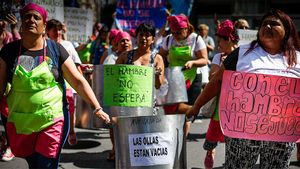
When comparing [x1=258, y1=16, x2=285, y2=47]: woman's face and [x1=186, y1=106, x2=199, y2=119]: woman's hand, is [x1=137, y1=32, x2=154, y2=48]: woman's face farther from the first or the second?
[x1=258, y1=16, x2=285, y2=47]: woman's face

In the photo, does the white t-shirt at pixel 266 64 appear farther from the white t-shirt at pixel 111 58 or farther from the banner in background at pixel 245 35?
the banner in background at pixel 245 35

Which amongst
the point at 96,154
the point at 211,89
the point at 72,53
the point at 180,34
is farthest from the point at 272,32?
the point at 96,154

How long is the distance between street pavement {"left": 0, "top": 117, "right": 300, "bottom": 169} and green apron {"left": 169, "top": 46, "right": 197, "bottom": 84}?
3.17 ft

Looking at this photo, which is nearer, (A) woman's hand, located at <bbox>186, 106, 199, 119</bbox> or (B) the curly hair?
(B) the curly hair

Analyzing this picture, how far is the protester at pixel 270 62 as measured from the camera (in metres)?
3.03

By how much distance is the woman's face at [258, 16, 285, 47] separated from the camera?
9.92ft

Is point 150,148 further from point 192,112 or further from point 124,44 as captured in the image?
point 124,44

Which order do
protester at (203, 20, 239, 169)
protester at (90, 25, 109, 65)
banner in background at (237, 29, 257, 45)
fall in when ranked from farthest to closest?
protester at (90, 25, 109, 65), banner in background at (237, 29, 257, 45), protester at (203, 20, 239, 169)

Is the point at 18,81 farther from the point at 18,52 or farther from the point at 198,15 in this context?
the point at 198,15

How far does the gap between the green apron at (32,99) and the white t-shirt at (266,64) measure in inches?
49.9

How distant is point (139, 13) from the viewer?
992 centimetres

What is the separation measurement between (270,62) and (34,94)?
1.53 metres

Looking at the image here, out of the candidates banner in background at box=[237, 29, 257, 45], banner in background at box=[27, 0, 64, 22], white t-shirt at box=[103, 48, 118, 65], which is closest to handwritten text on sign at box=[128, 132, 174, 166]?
white t-shirt at box=[103, 48, 118, 65]

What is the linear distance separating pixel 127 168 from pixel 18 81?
918mm
